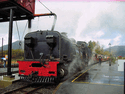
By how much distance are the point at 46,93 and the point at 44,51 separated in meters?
2.65

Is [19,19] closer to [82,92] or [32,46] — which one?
[32,46]

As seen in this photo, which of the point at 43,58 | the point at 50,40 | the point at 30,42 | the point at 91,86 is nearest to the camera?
the point at 91,86

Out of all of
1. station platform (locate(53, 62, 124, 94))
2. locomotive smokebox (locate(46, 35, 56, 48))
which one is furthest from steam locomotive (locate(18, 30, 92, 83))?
station platform (locate(53, 62, 124, 94))

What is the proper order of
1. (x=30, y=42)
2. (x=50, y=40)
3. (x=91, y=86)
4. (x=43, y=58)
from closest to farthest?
(x=91, y=86), (x=43, y=58), (x=50, y=40), (x=30, y=42)

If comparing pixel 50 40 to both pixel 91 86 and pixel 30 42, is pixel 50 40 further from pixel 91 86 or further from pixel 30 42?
pixel 91 86

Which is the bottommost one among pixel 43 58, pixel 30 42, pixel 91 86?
pixel 91 86

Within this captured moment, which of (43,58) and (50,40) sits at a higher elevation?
(50,40)

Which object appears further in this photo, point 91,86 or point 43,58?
point 43,58

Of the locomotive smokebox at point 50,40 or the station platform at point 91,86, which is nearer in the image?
the station platform at point 91,86

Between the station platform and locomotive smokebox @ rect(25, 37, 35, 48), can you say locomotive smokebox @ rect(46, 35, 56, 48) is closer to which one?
locomotive smokebox @ rect(25, 37, 35, 48)

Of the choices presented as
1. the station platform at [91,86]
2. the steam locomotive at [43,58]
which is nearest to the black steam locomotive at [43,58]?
the steam locomotive at [43,58]

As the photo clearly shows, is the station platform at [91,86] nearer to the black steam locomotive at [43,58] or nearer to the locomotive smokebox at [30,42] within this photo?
the black steam locomotive at [43,58]

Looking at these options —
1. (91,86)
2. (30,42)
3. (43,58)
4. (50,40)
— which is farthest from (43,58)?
(91,86)

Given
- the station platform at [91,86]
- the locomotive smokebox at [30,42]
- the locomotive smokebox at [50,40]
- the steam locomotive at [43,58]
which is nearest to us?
the station platform at [91,86]
